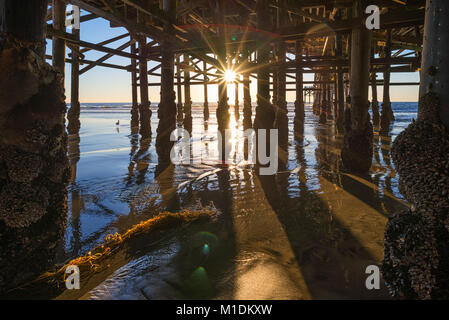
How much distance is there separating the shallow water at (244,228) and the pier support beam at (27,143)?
1.88 ft

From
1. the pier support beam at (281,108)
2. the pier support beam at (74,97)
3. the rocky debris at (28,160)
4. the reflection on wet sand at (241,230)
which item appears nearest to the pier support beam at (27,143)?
the rocky debris at (28,160)

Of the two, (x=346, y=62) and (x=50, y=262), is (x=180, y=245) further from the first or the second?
(x=346, y=62)

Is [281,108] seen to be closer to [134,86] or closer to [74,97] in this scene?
[134,86]

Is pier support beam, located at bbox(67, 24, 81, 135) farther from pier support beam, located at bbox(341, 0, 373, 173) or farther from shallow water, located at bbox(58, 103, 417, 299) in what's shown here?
pier support beam, located at bbox(341, 0, 373, 173)

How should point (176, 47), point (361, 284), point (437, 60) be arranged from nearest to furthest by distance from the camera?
point (437, 60), point (361, 284), point (176, 47)

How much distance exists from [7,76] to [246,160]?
20.0ft

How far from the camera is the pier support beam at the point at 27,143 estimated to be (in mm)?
1904

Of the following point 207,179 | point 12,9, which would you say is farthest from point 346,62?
point 12,9

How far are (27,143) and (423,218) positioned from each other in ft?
8.74

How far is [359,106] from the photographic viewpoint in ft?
17.5

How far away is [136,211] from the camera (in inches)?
154
